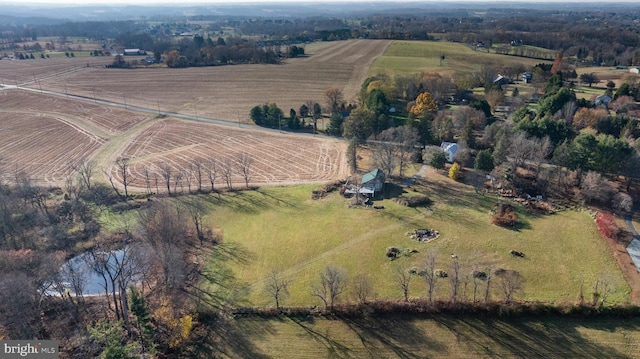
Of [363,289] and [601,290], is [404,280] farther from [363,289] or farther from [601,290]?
[601,290]

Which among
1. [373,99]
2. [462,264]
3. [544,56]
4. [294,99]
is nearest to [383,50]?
[544,56]

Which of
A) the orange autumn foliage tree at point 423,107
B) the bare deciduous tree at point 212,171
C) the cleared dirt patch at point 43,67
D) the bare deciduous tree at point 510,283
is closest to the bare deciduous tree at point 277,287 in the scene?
the bare deciduous tree at point 510,283

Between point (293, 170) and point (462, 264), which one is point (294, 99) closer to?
point (293, 170)

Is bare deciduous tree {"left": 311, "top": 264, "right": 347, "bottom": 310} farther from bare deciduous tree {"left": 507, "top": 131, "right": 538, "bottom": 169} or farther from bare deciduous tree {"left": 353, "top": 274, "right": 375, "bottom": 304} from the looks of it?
bare deciduous tree {"left": 507, "top": 131, "right": 538, "bottom": 169}

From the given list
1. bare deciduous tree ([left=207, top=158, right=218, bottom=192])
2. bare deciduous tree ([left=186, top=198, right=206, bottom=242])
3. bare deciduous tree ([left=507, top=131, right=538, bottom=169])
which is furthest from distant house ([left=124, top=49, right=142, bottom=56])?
bare deciduous tree ([left=507, top=131, right=538, bottom=169])

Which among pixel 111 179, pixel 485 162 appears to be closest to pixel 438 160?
pixel 485 162
